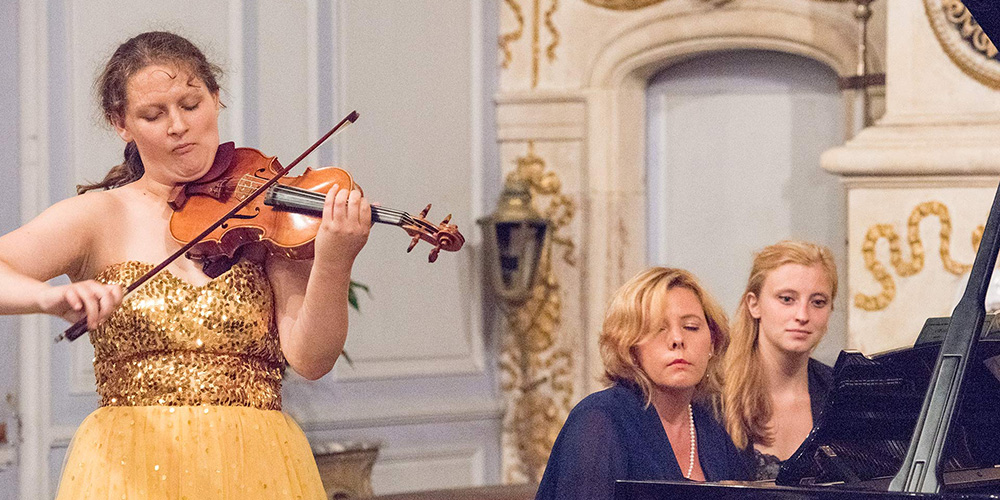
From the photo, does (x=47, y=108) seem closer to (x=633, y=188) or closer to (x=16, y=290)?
(x=633, y=188)

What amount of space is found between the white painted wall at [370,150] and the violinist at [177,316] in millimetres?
2554

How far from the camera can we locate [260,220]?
7.16 feet

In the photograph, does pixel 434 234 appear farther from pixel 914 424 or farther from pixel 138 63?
pixel 914 424

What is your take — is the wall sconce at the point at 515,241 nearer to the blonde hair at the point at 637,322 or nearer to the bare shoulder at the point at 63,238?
the blonde hair at the point at 637,322

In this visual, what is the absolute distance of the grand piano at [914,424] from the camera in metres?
2.00

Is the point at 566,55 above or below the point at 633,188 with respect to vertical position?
above

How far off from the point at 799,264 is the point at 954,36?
1738 millimetres

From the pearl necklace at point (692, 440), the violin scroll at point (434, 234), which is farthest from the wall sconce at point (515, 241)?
the violin scroll at point (434, 234)

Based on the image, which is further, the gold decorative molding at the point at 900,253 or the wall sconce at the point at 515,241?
the wall sconce at the point at 515,241

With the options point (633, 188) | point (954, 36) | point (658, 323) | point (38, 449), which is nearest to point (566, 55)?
point (633, 188)

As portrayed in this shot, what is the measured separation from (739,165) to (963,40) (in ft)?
4.59

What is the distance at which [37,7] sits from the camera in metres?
4.63

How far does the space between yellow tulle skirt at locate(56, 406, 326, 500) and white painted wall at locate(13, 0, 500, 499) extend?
2.59 meters

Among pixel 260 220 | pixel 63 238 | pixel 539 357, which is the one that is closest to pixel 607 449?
pixel 260 220
